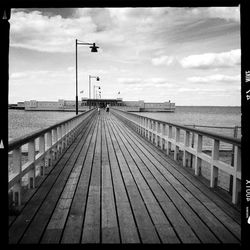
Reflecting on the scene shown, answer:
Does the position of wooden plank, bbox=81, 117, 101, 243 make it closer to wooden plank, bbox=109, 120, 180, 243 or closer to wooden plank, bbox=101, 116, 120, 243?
wooden plank, bbox=101, 116, 120, 243

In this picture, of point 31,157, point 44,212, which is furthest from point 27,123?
point 44,212

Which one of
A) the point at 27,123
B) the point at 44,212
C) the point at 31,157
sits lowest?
the point at 27,123

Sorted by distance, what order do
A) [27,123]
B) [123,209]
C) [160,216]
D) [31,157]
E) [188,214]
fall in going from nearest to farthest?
[160,216], [188,214], [123,209], [31,157], [27,123]

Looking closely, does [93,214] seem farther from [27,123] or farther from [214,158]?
[27,123]

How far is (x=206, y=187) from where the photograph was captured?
5.75 metres

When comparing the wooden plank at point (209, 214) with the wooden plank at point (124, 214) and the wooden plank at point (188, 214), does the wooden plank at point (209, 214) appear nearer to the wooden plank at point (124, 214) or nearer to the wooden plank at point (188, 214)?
the wooden plank at point (188, 214)

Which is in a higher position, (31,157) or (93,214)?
(31,157)

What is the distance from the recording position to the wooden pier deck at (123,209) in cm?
350

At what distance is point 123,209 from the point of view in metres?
4.41

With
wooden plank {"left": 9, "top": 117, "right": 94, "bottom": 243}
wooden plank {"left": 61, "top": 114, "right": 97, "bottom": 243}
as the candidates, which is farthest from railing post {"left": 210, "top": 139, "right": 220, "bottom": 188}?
wooden plank {"left": 9, "top": 117, "right": 94, "bottom": 243}

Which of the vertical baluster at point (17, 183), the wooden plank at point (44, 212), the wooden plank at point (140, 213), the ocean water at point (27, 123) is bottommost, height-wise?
the ocean water at point (27, 123)

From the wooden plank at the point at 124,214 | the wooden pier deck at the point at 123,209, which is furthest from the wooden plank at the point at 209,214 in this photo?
the wooden plank at the point at 124,214

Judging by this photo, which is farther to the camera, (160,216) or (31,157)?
(31,157)
